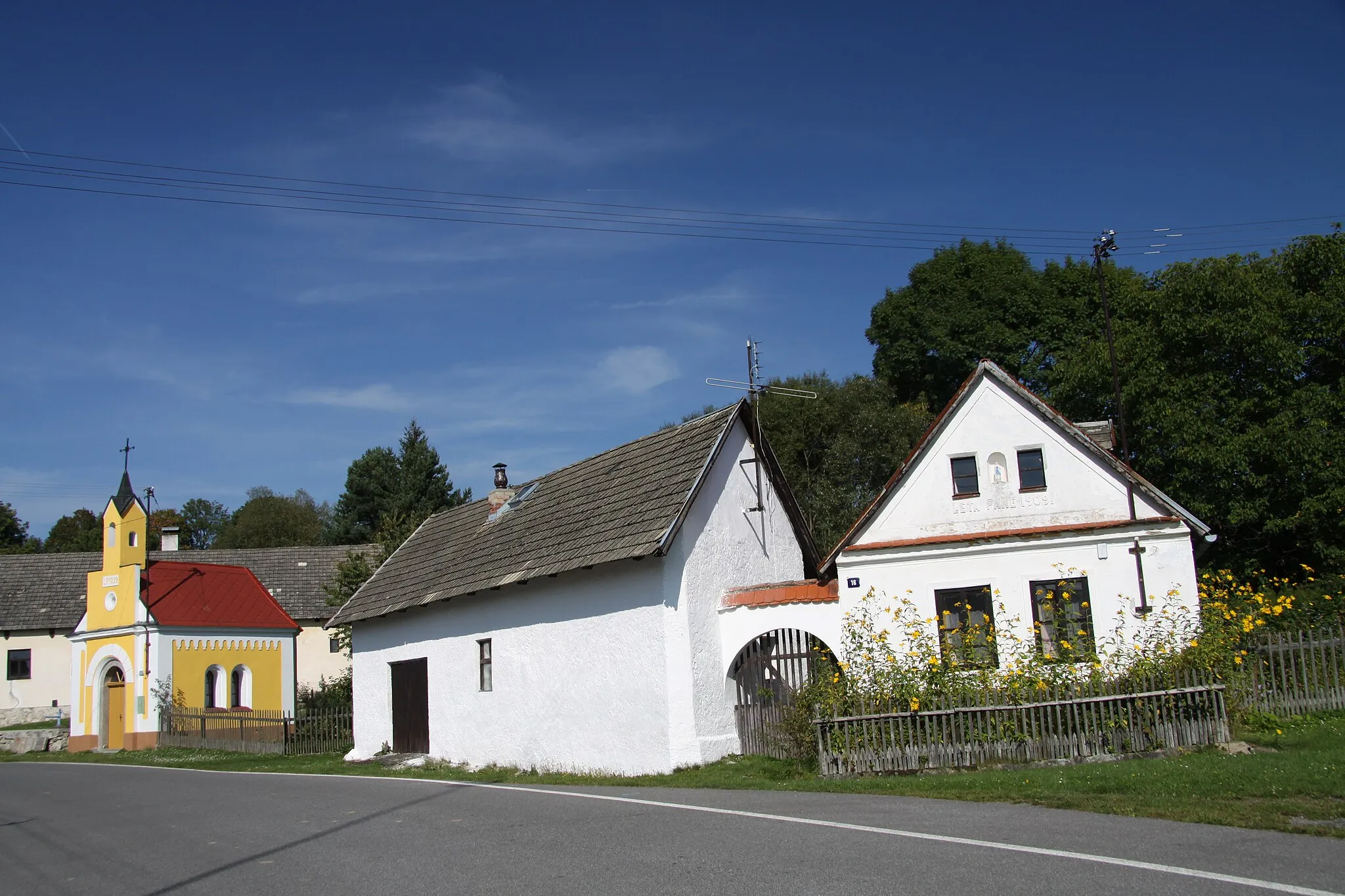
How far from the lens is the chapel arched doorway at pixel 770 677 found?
18.5m

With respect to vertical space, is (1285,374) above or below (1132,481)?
above

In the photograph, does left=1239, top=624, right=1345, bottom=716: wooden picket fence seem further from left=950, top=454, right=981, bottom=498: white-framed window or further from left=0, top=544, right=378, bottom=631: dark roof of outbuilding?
left=0, top=544, right=378, bottom=631: dark roof of outbuilding

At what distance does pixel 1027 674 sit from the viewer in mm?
15344

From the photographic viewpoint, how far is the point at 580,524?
2228 cm

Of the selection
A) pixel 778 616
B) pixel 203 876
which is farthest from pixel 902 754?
pixel 203 876

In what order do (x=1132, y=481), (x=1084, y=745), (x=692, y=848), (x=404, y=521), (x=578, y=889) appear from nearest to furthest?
(x=578, y=889)
(x=692, y=848)
(x=1084, y=745)
(x=1132, y=481)
(x=404, y=521)

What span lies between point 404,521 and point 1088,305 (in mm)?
29627

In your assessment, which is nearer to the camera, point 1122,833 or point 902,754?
point 1122,833

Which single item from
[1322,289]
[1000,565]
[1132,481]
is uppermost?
[1322,289]

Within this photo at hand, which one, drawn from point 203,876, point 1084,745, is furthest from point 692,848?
point 1084,745

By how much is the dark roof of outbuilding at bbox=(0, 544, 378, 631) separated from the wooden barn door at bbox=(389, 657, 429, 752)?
2090 centimetres

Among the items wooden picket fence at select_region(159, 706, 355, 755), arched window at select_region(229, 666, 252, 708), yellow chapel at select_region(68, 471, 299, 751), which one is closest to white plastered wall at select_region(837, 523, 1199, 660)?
wooden picket fence at select_region(159, 706, 355, 755)

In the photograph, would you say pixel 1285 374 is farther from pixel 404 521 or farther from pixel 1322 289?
pixel 404 521

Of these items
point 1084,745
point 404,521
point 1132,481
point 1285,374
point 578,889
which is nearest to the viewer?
point 578,889
